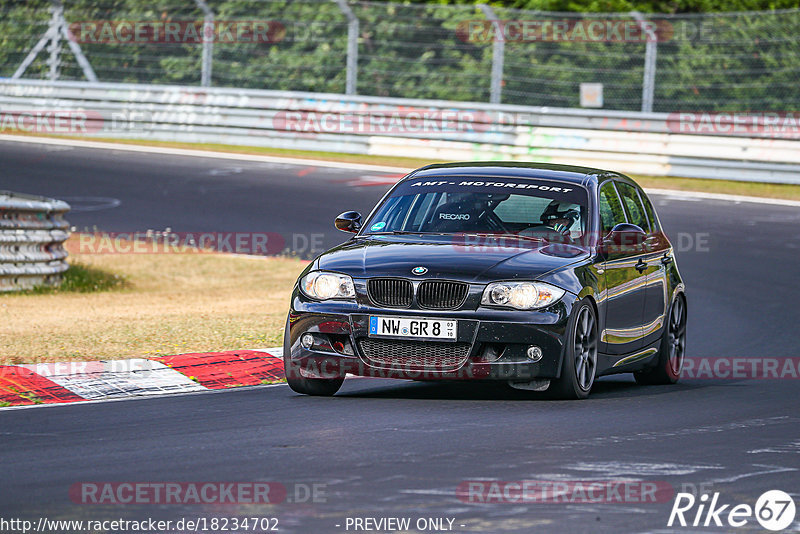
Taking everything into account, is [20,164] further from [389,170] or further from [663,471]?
[663,471]

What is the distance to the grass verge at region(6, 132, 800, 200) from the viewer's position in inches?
922

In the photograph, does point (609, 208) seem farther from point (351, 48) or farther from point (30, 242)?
point (351, 48)

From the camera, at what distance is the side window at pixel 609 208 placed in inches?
388

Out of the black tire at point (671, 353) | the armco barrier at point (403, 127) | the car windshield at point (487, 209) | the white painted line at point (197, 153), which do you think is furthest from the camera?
the white painted line at point (197, 153)

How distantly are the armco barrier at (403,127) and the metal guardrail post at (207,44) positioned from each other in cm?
55

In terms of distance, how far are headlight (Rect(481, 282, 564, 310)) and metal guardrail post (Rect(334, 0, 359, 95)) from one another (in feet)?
62.9

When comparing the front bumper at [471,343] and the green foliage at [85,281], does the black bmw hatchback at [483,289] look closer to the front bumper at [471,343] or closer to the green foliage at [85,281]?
the front bumper at [471,343]

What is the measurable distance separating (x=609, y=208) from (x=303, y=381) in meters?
2.67

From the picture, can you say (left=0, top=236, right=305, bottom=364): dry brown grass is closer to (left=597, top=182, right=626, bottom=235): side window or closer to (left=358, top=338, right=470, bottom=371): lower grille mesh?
(left=358, top=338, right=470, bottom=371): lower grille mesh

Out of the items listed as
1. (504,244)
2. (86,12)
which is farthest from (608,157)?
(504,244)

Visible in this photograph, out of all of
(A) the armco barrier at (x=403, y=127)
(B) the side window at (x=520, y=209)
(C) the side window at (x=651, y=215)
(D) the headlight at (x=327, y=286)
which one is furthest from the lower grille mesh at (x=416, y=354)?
(A) the armco barrier at (x=403, y=127)

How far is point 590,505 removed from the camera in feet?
19.0

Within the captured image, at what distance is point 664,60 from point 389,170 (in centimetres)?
522

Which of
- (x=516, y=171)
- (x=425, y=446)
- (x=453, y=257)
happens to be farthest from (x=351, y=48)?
(x=425, y=446)
